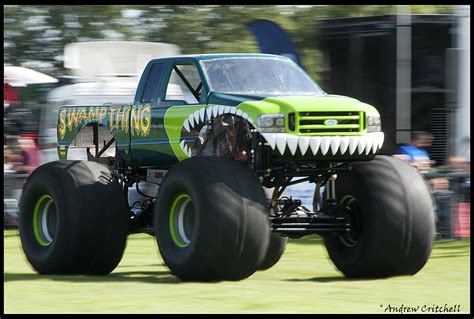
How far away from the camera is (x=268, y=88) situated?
44.0 feet

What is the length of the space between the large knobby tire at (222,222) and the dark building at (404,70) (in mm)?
8152

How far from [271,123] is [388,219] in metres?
1.60

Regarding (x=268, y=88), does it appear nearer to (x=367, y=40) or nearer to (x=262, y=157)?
(x=262, y=157)

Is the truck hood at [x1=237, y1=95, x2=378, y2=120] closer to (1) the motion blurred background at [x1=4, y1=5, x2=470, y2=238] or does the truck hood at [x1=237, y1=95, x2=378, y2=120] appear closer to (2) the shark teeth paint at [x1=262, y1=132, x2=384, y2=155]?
(2) the shark teeth paint at [x1=262, y1=132, x2=384, y2=155]

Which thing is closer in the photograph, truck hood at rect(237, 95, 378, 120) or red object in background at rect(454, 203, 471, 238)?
truck hood at rect(237, 95, 378, 120)

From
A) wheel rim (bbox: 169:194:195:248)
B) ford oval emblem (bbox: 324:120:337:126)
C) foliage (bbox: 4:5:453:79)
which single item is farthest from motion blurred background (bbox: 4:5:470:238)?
foliage (bbox: 4:5:453:79)

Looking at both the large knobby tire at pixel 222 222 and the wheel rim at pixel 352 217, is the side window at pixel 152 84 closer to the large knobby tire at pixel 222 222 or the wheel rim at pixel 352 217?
the large knobby tire at pixel 222 222

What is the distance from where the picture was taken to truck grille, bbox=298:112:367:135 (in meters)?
12.4

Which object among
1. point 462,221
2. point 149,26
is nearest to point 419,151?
point 462,221

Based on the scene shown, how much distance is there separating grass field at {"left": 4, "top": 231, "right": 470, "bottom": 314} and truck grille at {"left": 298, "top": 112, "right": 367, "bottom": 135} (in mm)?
1522

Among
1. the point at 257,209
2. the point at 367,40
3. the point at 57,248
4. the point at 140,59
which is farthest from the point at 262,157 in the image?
the point at 140,59

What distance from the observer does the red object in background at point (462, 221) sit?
1827 cm

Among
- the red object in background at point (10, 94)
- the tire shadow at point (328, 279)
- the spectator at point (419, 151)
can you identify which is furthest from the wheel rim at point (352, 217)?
the red object in background at point (10, 94)

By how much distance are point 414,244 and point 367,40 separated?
26.9 feet
